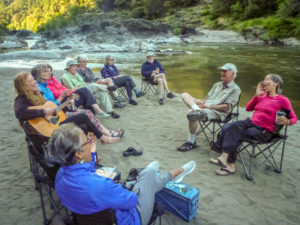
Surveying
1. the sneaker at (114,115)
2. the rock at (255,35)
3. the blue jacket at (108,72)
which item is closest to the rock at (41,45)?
the rock at (255,35)

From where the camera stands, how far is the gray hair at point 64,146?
157cm

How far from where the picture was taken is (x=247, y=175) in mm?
3232

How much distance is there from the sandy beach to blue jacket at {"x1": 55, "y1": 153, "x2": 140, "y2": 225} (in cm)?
111

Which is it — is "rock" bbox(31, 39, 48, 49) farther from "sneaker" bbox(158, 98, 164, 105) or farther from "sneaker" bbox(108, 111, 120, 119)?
"sneaker" bbox(108, 111, 120, 119)

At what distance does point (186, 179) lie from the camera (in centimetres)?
320

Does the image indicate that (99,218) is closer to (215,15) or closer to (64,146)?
(64,146)

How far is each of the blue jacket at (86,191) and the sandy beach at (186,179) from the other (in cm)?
111

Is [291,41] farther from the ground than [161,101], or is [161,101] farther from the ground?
[291,41]

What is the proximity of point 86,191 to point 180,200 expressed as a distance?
124 cm

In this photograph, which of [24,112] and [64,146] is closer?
[64,146]

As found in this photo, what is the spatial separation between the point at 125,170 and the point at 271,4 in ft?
143

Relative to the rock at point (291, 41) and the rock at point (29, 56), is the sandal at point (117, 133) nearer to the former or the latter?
the rock at point (29, 56)

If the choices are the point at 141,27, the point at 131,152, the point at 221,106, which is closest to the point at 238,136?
the point at 221,106

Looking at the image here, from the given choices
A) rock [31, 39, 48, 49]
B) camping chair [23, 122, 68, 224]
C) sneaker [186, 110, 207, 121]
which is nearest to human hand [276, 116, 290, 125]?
sneaker [186, 110, 207, 121]
